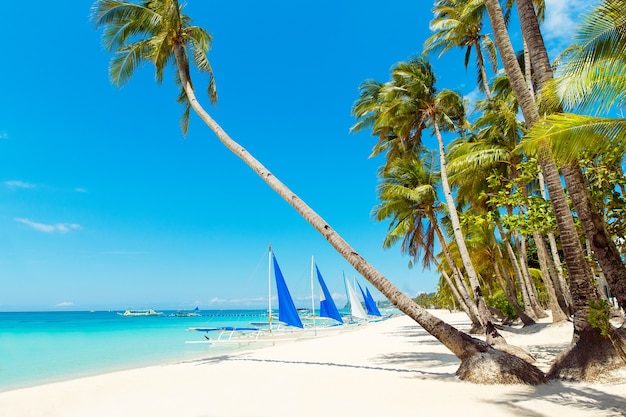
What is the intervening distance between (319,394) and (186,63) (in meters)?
10.3

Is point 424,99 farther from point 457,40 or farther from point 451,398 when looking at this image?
point 451,398

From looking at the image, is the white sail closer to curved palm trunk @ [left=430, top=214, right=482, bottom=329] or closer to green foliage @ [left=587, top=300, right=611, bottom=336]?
curved palm trunk @ [left=430, top=214, right=482, bottom=329]

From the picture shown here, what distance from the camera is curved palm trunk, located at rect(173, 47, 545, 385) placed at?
618cm

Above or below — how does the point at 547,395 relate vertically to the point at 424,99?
below

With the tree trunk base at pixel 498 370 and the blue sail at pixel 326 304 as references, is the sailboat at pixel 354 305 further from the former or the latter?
the tree trunk base at pixel 498 370

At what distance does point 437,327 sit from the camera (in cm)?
709

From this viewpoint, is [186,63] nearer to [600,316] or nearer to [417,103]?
[417,103]

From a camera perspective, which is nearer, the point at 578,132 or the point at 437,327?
the point at 578,132

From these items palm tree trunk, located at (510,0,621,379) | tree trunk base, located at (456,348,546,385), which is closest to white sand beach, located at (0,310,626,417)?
tree trunk base, located at (456,348,546,385)

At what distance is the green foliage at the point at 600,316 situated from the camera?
19.2ft

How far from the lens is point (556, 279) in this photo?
12930 millimetres

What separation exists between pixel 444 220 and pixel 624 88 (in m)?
18.0

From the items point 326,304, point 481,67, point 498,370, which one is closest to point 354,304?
point 326,304

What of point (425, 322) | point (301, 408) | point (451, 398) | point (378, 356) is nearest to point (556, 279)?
point (378, 356)
